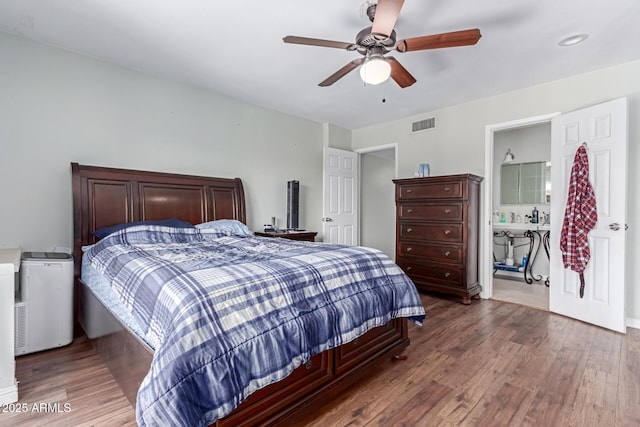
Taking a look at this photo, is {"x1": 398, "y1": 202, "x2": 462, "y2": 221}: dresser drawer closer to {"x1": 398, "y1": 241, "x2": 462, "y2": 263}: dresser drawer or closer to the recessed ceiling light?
{"x1": 398, "y1": 241, "x2": 462, "y2": 263}: dresser drawer

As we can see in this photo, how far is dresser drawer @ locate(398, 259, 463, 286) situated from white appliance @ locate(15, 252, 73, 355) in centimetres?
365

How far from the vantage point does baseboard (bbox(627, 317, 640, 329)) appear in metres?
2.97

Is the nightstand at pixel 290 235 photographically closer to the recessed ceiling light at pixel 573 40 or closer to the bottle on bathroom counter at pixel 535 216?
the recessed ceiling light at pixel 573 40

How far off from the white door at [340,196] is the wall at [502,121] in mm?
532

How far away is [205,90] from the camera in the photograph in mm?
3754

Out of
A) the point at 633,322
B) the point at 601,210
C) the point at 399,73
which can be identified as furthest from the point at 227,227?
the point at 633,322

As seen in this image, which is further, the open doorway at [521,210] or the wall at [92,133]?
the open doorway at [521,210]

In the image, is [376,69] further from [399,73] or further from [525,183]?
[525,183]

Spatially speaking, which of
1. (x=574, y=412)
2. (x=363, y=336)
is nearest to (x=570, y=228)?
(x=574, y=412)

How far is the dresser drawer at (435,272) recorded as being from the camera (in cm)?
373

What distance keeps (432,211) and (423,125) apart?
1.45 metres

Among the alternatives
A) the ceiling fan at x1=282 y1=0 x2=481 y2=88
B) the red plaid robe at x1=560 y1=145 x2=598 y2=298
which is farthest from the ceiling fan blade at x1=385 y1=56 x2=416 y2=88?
the red plaid robe at x1=560 y1=145 x2=598 y2=298

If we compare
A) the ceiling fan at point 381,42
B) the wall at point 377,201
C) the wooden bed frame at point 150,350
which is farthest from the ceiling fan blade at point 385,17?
the wall at point 377,201

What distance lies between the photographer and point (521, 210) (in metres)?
5.13
